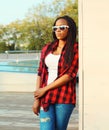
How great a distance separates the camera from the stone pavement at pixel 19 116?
699cm

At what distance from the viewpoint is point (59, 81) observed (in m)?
2.94

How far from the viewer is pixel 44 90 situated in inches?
118

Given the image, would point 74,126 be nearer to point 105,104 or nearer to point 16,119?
point 16,119

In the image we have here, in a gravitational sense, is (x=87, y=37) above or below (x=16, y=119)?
above

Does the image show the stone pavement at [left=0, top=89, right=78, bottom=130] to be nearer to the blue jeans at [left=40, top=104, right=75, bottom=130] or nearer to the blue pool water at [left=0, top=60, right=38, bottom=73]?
the blue jeans at [left=40, top=104, right=75, bottom=130]

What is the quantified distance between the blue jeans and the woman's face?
52cm

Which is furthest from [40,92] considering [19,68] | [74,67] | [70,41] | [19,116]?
[19,68]

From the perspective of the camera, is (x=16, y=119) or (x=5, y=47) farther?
(x=5, y=47)

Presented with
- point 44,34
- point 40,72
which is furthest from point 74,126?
point 44,34

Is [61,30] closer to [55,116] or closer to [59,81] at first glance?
[59,81]

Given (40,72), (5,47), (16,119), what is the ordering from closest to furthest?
1. (40,72)
2. (16,119)
3. (5,47)

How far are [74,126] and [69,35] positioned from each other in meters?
4.13

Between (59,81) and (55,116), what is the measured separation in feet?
0.89

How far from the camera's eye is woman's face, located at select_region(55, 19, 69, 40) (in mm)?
3061
